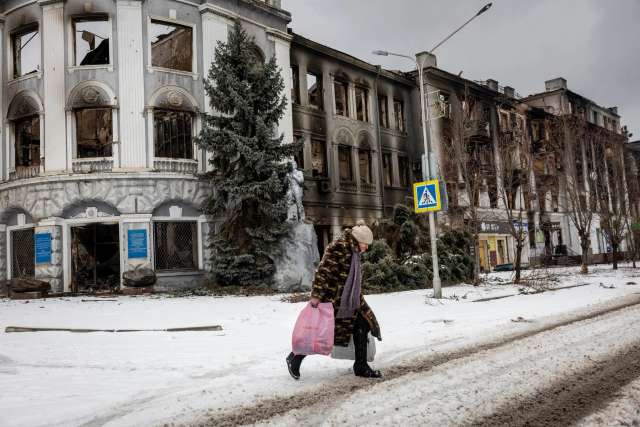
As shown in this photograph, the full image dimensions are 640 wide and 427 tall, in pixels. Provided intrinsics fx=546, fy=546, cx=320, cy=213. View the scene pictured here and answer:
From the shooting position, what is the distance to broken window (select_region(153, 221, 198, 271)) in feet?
65.7

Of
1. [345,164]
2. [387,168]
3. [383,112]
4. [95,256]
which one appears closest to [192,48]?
[95,256]

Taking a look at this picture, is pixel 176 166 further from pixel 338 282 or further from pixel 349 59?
pixel 338 282

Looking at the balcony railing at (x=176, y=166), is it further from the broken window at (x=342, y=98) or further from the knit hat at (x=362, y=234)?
the knit hat at (x=362, y=234)

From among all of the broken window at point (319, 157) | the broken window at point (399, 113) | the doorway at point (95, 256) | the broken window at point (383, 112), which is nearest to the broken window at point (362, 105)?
the broken window at point (383, 112)

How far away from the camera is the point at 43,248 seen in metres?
19.3

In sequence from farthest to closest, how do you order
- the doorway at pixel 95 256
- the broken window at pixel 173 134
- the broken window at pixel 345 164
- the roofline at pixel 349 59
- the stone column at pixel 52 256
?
the broken window at pixel 345 164 → the roofline at pixel 349 59 → the broken window at pixel 173 134 → the doorway at pixel 95 256 → the stone column at pixel 52 256

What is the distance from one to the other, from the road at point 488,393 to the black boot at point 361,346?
13cm

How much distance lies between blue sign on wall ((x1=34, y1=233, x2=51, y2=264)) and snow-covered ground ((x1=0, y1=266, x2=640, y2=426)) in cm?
424

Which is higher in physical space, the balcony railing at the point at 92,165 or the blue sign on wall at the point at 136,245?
the balcony railing at the point at 92,165

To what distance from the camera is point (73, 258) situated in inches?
766

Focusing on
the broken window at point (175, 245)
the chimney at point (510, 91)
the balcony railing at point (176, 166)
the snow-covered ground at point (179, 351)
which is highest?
the chimney at point (510, 91)

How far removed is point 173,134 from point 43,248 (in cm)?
617

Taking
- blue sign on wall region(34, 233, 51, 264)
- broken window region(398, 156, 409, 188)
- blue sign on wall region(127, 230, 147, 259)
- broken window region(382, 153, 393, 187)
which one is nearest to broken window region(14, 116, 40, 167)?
blue sign on wall region(34, 233, 51, 264)

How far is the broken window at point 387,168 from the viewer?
30.1 meters
